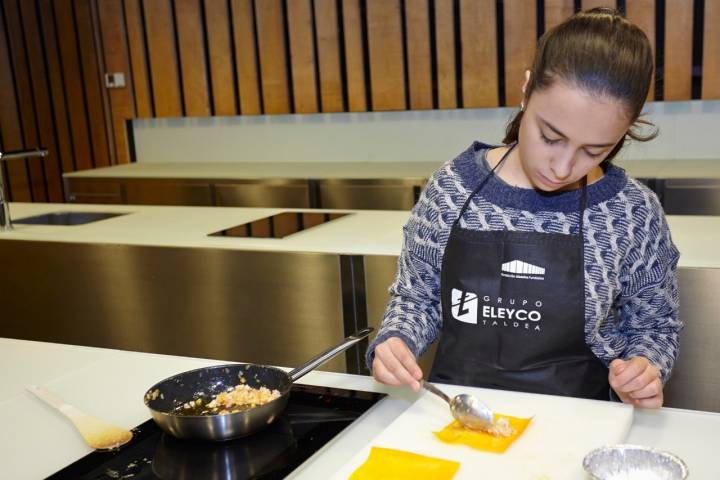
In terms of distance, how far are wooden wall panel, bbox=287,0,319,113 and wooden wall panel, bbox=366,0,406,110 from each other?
42cm

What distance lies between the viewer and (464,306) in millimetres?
1502

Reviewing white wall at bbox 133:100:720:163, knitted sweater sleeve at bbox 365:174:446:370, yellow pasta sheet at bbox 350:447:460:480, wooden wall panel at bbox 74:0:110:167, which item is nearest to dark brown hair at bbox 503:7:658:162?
knitted sweater sleeve at bbox 365:174:446:370

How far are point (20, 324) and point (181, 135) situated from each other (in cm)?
282

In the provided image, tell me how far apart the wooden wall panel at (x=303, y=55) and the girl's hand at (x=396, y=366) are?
3.94 metres

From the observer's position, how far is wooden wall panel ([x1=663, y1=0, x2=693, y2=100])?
4086mm

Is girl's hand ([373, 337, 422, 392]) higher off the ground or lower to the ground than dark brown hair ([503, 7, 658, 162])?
lower

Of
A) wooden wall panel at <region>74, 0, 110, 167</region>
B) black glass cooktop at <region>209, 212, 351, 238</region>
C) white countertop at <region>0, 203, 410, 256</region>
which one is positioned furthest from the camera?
wooden wall panel at <region>74, 0, 110, 167</region>

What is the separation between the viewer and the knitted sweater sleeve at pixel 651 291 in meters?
1.42

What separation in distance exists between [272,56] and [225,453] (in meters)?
Answer: 4.34

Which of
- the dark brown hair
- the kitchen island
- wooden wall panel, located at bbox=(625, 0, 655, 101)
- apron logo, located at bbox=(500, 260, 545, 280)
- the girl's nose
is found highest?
wooden wall panel, located at bbox=(625, 0, 655, 101)

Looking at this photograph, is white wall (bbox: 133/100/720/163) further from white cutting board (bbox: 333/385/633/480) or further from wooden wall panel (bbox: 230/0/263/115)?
white cutting board (bbox: 333/385/633/480)

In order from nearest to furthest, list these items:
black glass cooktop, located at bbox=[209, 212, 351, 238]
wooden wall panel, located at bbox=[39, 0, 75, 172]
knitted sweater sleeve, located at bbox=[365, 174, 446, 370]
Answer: knitted sweater sleeve, located at bbox=[365, 174, 446, 370]
black glass cooktop, located at bbox=[209, 212, 351, 238]
wooden wall panel, located at bbox=[39, 0, 75, 172]

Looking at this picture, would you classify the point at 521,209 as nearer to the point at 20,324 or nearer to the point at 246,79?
the point at 20,324

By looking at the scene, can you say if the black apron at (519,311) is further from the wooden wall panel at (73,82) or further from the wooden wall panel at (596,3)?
the wooden wall panel at (73,82)
